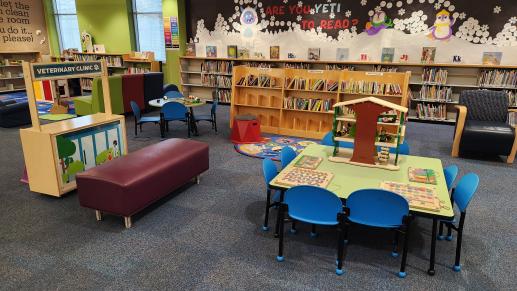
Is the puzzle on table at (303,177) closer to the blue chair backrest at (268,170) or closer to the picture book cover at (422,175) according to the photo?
the blue chair backrest at (268,170)

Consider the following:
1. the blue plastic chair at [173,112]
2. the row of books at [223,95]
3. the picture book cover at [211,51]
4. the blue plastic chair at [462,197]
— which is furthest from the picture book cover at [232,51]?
the blue plastic chair at [462,197]

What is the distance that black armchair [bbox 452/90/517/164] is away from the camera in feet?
17.9

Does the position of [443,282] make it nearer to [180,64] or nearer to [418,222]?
[418,222]

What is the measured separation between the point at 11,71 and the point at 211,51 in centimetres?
713

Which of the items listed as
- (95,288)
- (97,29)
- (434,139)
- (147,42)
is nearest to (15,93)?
(97,29)

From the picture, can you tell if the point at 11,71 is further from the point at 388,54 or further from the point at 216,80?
the point at 388,54

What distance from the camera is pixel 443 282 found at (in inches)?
107

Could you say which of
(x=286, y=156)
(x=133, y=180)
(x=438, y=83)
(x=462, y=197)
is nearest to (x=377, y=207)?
(x=462, y=197)

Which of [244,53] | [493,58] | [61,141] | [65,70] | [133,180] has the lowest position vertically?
[133,180]

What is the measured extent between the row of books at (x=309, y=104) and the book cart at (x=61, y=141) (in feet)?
11.0

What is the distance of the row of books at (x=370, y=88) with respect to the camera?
6.01m

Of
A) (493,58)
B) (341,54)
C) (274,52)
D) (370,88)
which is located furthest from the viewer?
(274,52)

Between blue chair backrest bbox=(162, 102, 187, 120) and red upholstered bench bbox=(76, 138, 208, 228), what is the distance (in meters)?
2.35

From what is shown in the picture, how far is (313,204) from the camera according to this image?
105 inches
